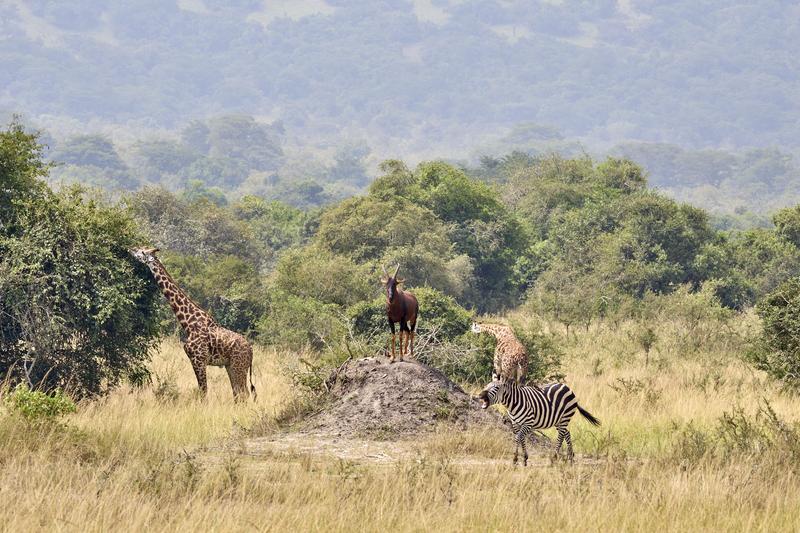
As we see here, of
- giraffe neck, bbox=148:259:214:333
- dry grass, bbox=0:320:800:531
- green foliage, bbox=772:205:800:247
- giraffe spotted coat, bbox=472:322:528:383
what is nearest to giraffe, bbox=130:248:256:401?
giraffe neck, bbox=148:259:214:333

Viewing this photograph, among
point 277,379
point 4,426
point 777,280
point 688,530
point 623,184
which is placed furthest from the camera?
point 623,184

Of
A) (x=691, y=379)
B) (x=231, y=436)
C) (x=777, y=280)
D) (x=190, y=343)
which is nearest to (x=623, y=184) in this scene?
(x=777, y=280)

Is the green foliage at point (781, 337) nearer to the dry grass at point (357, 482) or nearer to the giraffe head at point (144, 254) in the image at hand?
the dry grass at point (357, 482)

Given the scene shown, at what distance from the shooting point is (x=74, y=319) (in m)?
17.8

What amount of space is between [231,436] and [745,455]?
18.4 feet

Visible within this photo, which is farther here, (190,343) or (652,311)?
(652,311)

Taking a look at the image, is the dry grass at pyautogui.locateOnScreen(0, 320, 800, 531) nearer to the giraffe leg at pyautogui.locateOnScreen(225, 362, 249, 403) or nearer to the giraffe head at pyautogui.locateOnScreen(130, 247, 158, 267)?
the giraffe leg at pyautogui.locateOnScreen(225, 362, 249, 403)

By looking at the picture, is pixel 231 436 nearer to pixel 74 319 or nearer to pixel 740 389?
pixel 74 319

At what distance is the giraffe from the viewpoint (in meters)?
18.5

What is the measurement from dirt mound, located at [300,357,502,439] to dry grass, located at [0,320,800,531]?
52 cm

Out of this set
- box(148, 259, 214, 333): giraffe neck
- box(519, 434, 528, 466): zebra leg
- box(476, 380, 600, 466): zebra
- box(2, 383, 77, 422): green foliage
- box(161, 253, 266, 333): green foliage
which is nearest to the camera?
box(2, 383, 77, 422): green foliage

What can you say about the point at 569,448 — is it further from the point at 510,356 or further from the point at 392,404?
the point at 510,356

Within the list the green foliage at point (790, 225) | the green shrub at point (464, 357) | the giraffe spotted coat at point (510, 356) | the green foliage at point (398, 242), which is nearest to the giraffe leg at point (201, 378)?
the green shrub at point (464, 357)

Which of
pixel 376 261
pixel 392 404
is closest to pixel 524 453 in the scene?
pixel 392 404
